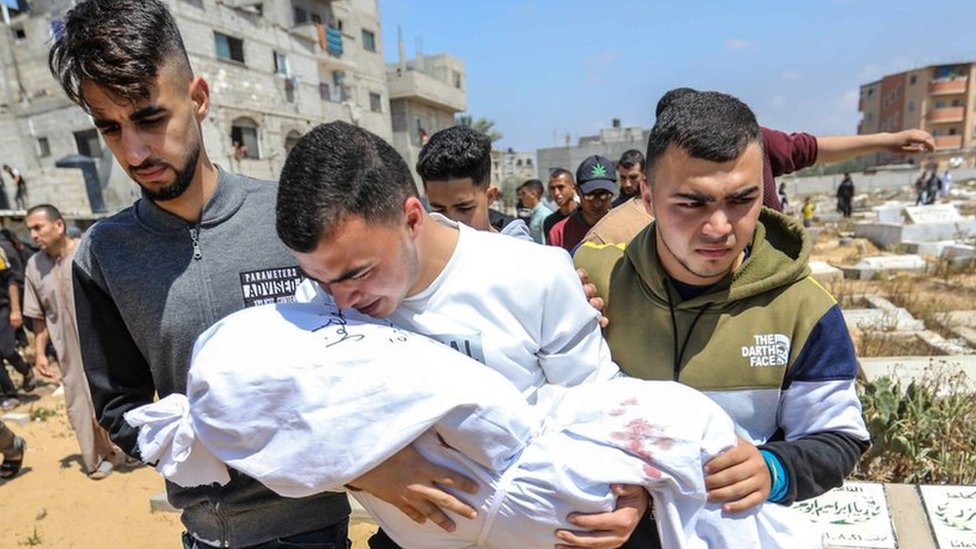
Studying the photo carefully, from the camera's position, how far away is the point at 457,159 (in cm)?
275

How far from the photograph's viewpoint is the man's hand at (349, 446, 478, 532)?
3.58ft

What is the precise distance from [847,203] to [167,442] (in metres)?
23.7

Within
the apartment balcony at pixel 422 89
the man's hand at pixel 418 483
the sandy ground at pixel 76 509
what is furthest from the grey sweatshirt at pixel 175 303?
the apartment balcony at pixel 422 89

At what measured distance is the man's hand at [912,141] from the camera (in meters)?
2.34

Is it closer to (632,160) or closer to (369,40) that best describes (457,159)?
(632,160)

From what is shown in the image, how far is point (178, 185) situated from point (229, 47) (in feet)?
76.4

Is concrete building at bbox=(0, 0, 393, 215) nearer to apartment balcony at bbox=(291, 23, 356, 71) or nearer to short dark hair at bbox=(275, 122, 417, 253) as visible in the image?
apartment balcony at bbox=(291, 23, 356, 71)

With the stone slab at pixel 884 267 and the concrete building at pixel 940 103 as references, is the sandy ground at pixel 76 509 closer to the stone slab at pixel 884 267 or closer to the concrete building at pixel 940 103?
the stone slab at pixel 884 267

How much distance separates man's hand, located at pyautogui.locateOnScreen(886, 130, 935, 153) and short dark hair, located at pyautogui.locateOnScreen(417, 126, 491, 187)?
1.85m

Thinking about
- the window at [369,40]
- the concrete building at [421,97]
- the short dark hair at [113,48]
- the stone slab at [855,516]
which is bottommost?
the stone slab at [855,516]

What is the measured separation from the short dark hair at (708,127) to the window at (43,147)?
1008 inches

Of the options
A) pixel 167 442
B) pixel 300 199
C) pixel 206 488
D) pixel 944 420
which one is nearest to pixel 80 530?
pixel 206 488

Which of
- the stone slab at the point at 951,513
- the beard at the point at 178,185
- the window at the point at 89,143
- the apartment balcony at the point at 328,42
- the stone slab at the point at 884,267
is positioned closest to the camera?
the beard at the point at 178,185

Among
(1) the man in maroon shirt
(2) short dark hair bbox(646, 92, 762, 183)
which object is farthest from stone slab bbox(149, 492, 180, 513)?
(2) short dark hair bbox(646, 92, 762, 183)
